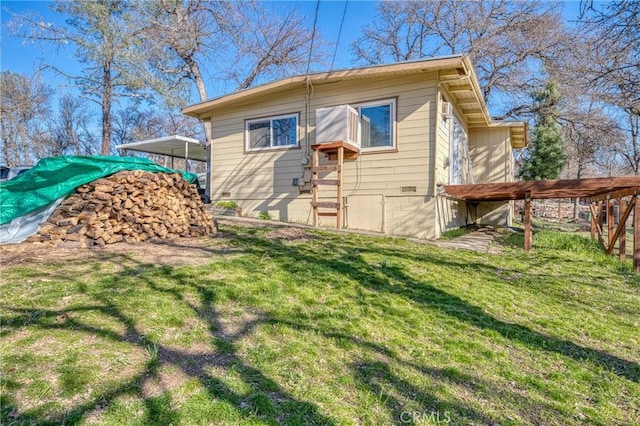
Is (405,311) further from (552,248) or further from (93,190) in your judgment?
(552,248)

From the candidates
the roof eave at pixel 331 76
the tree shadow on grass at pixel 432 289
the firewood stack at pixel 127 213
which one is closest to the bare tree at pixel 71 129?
the roof eave at pixel 331 76

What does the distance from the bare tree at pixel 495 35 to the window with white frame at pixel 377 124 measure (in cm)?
1166

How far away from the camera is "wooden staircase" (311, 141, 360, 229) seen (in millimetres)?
7645

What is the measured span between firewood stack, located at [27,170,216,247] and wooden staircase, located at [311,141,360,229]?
2425 millimetres

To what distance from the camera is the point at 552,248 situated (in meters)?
7.29

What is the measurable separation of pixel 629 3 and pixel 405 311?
462 centimetres

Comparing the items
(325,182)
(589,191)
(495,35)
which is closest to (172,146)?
(325,182)

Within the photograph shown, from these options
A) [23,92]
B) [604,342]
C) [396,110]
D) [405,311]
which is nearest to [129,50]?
[23,92]

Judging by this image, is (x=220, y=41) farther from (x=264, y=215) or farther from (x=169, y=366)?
(x=169, y=366)

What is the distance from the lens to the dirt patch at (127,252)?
4.34 m

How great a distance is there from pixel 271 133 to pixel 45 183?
200 inches

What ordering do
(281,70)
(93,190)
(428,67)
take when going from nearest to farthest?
1. (93,190)
2. (428,67)
3. (281,70)

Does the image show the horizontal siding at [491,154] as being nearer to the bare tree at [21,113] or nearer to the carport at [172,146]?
the carport at [172,146]

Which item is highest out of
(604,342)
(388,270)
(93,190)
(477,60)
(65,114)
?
(477,60)
